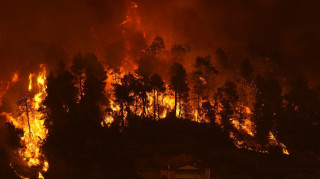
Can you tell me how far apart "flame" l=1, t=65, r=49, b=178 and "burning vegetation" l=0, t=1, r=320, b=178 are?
0.10 metres

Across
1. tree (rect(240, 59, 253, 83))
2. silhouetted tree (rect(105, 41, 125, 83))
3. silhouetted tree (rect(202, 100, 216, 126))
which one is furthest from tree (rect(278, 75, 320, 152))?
silhouetted tree (rect(105, 41, 125, 83))

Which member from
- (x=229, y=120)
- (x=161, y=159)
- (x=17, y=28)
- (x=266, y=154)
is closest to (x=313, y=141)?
(x=266, y=154)

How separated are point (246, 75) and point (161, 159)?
1779 centimetres

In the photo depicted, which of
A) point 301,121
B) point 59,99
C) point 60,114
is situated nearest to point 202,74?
point 301,121

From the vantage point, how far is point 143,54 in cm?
5119

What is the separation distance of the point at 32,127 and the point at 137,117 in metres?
11.8

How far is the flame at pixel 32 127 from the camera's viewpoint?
122 ft

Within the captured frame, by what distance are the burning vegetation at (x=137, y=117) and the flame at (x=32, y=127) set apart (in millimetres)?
102

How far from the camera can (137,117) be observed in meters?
43.6

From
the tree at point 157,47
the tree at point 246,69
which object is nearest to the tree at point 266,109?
the tree at point 246,69

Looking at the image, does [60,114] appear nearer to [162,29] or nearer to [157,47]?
[157,47]

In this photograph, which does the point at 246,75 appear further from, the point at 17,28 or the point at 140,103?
the point at 17,28

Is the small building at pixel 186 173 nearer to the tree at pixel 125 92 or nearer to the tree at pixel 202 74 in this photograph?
the tree at pixel 125 92

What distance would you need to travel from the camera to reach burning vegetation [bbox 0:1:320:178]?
36656mm
